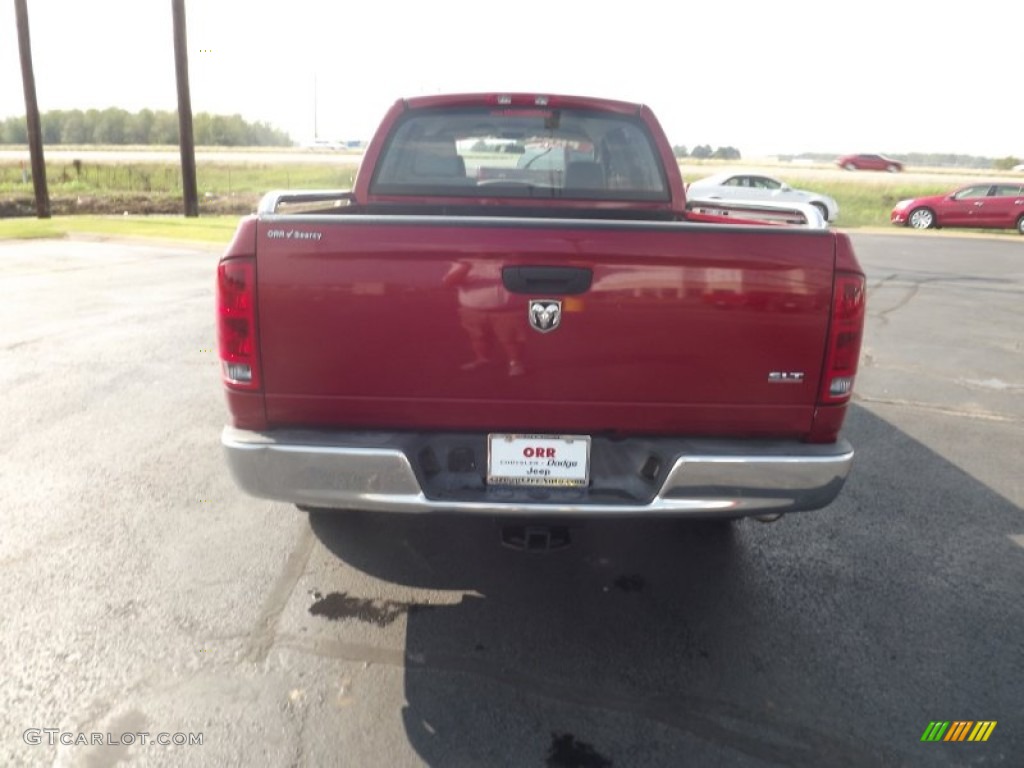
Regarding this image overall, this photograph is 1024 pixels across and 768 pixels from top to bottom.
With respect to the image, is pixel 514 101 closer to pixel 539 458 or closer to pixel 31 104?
pixel 539 458

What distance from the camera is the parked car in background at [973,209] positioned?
952 inches

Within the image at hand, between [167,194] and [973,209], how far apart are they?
28.4 metres

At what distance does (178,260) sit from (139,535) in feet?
37.8

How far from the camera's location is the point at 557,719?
2658 mm

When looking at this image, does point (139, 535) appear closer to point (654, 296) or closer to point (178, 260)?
point (654, 296)

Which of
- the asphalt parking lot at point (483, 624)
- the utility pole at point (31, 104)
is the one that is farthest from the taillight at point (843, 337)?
the utility pole at point (31, 104)

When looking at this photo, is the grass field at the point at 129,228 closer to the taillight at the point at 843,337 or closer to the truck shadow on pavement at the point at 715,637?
the truck shadow on pavement at the point at 715,637

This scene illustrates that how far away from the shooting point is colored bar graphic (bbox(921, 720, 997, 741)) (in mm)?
2629

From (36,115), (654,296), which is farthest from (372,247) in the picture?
(36,115)

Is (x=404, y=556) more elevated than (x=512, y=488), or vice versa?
(x=512, y=488)

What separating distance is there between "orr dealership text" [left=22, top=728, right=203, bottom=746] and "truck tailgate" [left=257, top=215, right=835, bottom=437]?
40.4 inches

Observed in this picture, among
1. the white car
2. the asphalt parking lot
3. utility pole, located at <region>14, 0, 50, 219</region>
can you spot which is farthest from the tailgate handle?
utility pole, located at <region>14, 0, 50, 219</region>

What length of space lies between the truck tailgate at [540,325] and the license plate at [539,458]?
44 mm

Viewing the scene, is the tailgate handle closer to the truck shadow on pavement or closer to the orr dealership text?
the truck shadow on pavement
